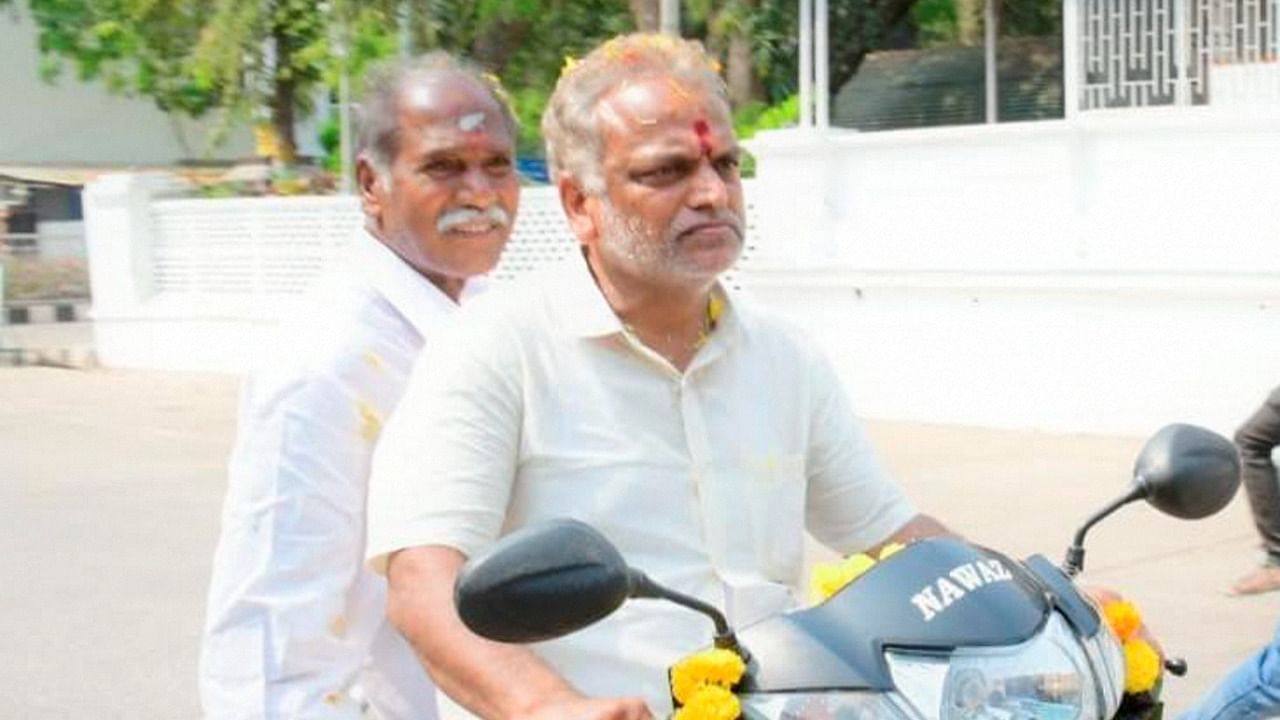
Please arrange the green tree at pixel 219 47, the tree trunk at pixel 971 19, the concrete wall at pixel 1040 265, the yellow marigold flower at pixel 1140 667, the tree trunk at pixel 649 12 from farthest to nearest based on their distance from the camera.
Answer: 1. the green tree at pixel 219 47
2. the tree trunk at pixel 971 19
3. the tree trunk at pixel 649 12
4. the concrete wall at pixel 1040 265
5. the yellow marigold flower at pixel 1140 667

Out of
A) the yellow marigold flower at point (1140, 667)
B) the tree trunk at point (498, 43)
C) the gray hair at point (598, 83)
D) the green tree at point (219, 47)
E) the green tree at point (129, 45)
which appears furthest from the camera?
the green tree at point (129, 45)

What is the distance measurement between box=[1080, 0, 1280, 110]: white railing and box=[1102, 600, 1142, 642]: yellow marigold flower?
367 inches

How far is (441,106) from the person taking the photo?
2775mm

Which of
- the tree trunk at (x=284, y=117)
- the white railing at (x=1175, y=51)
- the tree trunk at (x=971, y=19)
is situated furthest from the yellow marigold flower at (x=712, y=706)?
the tree trunk at (x=284, y=117)

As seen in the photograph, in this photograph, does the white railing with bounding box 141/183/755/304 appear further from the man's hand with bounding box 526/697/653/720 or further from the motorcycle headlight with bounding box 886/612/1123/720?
the motorcycle headlight with bounding box 886/612/1123/720

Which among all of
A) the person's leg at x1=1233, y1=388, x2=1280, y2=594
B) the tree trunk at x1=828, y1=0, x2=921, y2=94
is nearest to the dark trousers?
the person's leg at x1=1233, y1=388, x2=1280, y2=594

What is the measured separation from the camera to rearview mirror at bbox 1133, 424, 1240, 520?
237 cm

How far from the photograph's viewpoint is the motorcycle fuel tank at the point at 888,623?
186 centimetres

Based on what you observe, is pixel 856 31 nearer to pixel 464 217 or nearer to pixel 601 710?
pixel 464 217

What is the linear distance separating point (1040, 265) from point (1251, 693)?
7080 mm

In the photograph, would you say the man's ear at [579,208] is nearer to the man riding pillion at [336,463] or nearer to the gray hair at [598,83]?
the gray hair at [598,83]

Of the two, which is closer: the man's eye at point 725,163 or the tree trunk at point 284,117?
the man's eye at point 725,163

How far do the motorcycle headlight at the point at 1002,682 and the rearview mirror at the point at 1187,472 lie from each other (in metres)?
0.47

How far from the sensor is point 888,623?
6.16 ft
